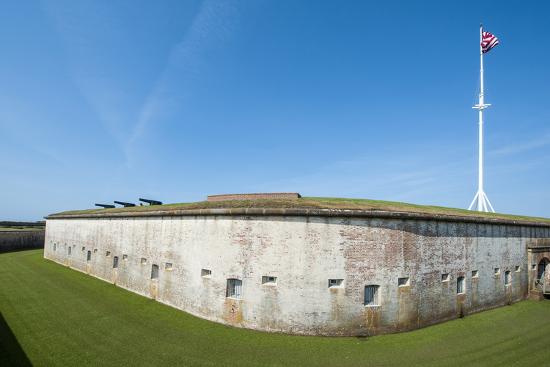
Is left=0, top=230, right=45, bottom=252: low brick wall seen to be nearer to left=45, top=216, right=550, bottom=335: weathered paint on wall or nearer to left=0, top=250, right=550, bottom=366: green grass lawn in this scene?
left=0, top=250, right=550, bottom=366: green grass lawn

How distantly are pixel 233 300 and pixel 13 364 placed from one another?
7.15 m

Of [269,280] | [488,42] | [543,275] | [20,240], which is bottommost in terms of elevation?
[20,240]

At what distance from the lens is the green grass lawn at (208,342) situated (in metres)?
9.88

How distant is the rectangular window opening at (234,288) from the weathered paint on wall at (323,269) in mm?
218

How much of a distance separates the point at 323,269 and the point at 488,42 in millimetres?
28714

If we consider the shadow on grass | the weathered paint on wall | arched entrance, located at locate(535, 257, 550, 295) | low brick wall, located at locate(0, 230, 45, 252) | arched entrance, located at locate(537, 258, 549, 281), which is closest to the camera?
the shadow on grass

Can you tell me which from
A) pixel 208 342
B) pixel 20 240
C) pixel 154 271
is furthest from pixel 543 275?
pixel 20 240

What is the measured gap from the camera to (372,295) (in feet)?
41.2

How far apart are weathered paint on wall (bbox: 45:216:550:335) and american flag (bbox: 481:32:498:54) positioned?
19.8 meters

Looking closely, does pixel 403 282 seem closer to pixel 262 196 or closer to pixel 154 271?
pixel 262 196

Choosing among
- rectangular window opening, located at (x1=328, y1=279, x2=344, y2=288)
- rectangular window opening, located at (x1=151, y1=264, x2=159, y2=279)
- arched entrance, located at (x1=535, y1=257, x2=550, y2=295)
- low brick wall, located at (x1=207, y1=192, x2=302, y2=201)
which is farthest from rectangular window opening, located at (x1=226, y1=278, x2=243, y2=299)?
arched entrance, located at (x1=535, y1=257, x2=550, y2=295)

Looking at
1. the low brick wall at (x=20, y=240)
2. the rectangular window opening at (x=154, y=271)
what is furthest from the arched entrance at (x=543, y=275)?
the low brick wall at (x=20, y=240)

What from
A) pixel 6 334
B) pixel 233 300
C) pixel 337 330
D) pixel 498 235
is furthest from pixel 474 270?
pixel 6 334

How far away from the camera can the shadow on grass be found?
364 inches
